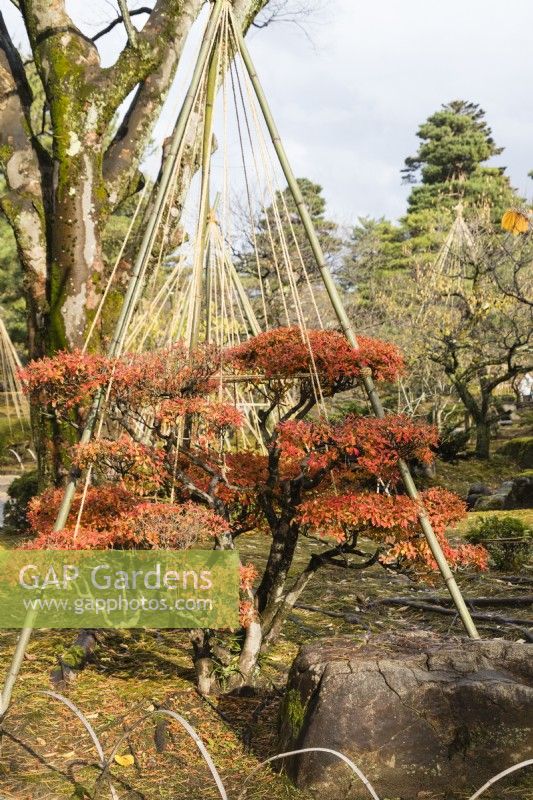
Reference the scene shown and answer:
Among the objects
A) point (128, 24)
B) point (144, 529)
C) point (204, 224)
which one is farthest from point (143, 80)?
point (144, 529)

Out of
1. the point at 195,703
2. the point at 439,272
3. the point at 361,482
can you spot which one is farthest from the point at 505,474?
the point at 195,703

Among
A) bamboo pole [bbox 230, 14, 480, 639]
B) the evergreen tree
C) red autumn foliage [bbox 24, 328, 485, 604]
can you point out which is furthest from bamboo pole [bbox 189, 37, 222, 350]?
the evergreen tree

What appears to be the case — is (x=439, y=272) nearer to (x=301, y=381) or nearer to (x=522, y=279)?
(x=522, y=279)

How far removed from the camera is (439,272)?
591 inches

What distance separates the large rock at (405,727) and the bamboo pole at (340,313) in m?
0.76

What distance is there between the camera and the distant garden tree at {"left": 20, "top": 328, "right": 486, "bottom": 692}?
4.00 m

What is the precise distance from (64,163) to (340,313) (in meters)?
3.38

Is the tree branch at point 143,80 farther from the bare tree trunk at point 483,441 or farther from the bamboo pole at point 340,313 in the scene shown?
the bare tree trunk at point 483,441

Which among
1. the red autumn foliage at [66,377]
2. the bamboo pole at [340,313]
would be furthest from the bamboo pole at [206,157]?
the red autumn foliage at [66,377]

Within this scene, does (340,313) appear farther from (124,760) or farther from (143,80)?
(143,80)

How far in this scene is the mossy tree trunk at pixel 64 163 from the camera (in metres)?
6.54

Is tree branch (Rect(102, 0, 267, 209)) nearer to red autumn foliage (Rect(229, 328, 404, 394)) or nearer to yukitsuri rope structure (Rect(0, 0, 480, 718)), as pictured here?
yukitsuri rope structure (Rect(0, 0, 480, 718))

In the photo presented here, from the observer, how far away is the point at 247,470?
185 inches

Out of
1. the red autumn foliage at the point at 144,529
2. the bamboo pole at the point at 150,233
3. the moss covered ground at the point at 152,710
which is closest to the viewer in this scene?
the moss covered ground at the point at 152,710
